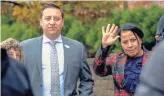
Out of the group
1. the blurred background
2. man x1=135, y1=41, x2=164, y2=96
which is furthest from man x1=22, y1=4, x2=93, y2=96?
the blurred background

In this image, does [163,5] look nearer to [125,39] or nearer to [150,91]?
[125,39]

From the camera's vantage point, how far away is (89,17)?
8836 millimetres

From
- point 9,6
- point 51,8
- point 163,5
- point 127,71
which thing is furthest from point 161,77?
point 9,6

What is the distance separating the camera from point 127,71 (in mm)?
4148

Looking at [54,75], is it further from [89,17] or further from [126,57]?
[89,17]

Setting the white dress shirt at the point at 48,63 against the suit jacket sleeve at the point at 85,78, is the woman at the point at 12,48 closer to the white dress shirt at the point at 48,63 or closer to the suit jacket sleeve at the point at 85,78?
the white dress shirt at the point at 48,63

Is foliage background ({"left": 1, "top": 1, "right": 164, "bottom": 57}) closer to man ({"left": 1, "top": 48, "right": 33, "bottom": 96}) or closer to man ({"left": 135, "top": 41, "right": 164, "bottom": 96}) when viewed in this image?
man ({"left": 135, "top": 41, "right": 164, "bottom": 96})

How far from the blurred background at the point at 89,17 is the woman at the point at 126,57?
2982 mm

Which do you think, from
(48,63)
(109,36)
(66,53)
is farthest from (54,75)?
(109,36)

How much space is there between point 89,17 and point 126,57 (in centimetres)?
466

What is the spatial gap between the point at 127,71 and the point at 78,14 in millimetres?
4828

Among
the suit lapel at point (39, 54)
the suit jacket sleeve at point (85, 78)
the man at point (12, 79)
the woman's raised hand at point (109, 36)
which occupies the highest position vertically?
the man at point (12, 79)

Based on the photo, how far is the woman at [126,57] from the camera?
13.5 ft

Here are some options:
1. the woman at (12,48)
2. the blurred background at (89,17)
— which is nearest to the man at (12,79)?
the woman at (12,48)
